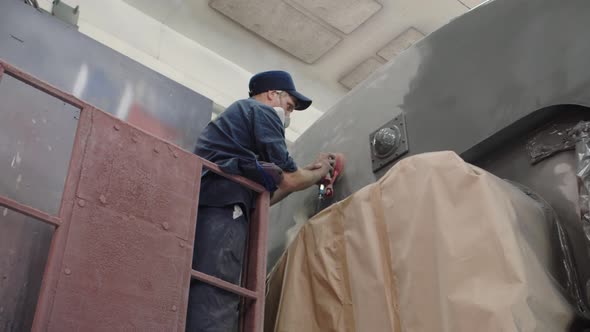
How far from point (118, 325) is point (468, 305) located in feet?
2.80

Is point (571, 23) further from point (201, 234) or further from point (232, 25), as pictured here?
point (232, 25)

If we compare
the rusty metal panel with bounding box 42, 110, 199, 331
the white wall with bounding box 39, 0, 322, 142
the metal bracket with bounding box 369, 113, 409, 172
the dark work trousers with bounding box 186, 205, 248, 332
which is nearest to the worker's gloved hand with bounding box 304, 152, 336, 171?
the metal bracket with bounding box 369, 113, 409, 172

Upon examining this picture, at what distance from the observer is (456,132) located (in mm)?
1989

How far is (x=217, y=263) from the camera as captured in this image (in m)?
1.87

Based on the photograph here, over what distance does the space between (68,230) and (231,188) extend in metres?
0.64

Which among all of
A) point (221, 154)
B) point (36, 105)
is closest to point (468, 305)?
point (221, 154)

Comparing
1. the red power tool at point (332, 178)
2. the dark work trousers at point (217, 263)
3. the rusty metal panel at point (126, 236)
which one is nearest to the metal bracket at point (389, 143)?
the red power tool at point (332, 178)

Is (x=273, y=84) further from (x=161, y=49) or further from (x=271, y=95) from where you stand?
(x=161, y=49)

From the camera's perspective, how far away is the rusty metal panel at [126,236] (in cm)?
147

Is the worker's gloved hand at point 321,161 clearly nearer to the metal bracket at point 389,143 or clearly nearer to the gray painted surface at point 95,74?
the metal bracket at point 389,143

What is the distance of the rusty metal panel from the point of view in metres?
1.47

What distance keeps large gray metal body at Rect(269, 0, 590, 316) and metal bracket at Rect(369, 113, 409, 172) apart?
0.09 feet

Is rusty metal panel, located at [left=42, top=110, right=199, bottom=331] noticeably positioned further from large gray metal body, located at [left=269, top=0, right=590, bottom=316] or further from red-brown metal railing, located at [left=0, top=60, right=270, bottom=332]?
large gray metal body, located at [left=269, top=0, right=590, bottom=316]

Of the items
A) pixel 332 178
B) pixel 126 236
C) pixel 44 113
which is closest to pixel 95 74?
pixel 44 113
